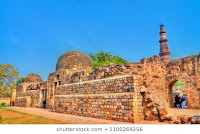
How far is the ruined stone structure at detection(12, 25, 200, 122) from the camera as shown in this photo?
234 inches

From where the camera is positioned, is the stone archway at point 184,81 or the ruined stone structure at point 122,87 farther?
the stone archway at point 184,81

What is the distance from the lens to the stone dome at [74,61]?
14.2 metres

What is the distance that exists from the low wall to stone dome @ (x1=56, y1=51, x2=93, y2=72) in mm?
4549

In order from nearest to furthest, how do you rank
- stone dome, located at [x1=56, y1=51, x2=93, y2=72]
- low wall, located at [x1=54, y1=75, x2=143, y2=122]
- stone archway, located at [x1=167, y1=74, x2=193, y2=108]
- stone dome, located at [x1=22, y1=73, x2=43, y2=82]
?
low wall, located at [x1=54, y1=75, x2=143, y2=122]
stone archway, located at [x1=167, y1=74, x2=193, y2=108]
stone dome, located at [x1=56, y1=51, x2=93, y2=72]
stone dome, located at [x1=22, y1=73, x2=43, y2=82]

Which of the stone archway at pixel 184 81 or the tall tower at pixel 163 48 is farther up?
the tall tower at pixel 163 48

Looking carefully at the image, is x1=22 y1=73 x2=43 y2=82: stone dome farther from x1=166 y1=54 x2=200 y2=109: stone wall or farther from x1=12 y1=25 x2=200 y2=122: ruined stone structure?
x1=166 y1=54 x2=200 y2=109: stone wall

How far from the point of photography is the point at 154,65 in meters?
7.91

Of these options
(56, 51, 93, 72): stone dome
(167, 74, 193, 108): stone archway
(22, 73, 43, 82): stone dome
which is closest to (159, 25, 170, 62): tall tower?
(167, 74, 193, 108): stone archway

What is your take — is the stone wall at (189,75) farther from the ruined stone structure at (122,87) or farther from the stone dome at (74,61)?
the stone dome at (74,61)

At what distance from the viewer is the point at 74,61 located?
47.0ft

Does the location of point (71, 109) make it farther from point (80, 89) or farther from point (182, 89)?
point (182, 89)

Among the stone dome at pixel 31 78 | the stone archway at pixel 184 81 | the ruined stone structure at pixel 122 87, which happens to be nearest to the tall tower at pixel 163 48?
the stone archway at pixel 184 81

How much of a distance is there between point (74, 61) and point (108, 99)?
328 inches
